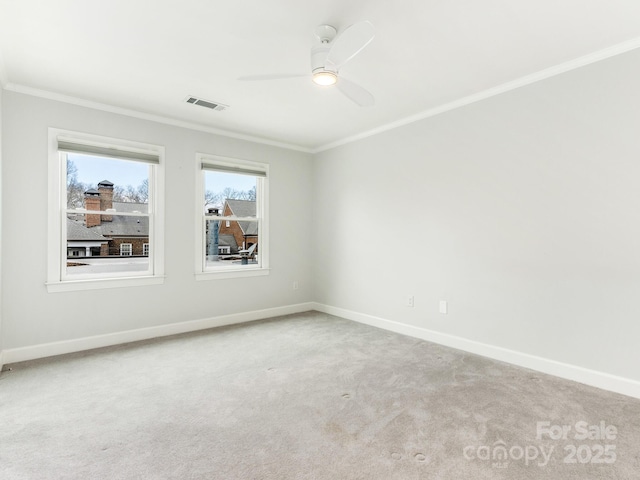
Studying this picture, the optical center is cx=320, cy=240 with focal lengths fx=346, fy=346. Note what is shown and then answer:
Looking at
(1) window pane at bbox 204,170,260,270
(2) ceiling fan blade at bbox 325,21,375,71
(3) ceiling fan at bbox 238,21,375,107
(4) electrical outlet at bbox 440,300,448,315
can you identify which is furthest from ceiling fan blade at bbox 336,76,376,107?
(1) window pane at bbox 204,170,260,270

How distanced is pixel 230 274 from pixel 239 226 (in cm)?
68

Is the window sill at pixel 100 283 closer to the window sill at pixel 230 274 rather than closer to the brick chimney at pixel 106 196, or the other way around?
the window sill at pixel 230 274

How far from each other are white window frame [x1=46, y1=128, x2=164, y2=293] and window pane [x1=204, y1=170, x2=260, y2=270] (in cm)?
58

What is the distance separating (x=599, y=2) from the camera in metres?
2.08

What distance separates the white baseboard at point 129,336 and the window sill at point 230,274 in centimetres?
51

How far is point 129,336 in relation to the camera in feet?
12.5

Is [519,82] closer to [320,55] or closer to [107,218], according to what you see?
[320,55]

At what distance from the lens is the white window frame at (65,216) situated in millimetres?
3402

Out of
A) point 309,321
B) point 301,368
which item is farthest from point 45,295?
point 309,321

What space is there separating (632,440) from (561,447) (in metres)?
0.44

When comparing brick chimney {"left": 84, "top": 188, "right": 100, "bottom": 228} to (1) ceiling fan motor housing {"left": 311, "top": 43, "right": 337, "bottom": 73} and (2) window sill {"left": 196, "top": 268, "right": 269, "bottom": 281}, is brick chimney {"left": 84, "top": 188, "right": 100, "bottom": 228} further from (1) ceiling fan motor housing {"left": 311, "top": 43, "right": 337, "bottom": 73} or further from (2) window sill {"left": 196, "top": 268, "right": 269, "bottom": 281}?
(1) ceiling fan motor housing {"left": 311, "top": 43, "right": 337, "bottom": 73}

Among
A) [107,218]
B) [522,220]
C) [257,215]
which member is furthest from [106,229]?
[522,220]

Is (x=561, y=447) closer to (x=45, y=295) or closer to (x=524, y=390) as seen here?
(x=524, y=390)

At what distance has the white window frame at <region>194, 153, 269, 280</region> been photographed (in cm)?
435
